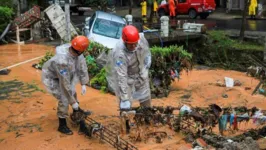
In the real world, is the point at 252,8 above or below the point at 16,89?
above

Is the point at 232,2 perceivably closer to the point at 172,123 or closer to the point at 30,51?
the point at 30,51

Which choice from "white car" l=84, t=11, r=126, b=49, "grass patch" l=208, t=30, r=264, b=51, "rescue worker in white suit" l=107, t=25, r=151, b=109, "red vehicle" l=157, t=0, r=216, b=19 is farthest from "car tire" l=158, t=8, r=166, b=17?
"rescue worker in white suit" l=107, t=25, r=151, b=109

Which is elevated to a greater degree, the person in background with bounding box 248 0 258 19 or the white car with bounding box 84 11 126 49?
the person in background with bounding box 248 0 258 19

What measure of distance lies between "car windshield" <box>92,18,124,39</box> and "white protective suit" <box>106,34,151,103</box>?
22.1ft

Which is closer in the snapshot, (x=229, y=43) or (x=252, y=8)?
(x=229, y=43)

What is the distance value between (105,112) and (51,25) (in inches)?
398

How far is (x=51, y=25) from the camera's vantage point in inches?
671

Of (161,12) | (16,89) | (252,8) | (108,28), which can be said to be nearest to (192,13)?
(161,12)

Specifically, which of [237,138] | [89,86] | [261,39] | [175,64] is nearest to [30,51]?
[89,86]

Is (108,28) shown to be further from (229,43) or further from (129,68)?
(129,68)

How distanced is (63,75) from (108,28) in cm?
759

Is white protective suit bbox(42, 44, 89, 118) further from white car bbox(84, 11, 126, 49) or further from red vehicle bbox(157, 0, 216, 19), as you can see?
red vehicle bbox(157, 0, 216, 19)

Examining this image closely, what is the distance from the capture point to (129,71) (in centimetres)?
651

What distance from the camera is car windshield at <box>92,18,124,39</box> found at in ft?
44.0
